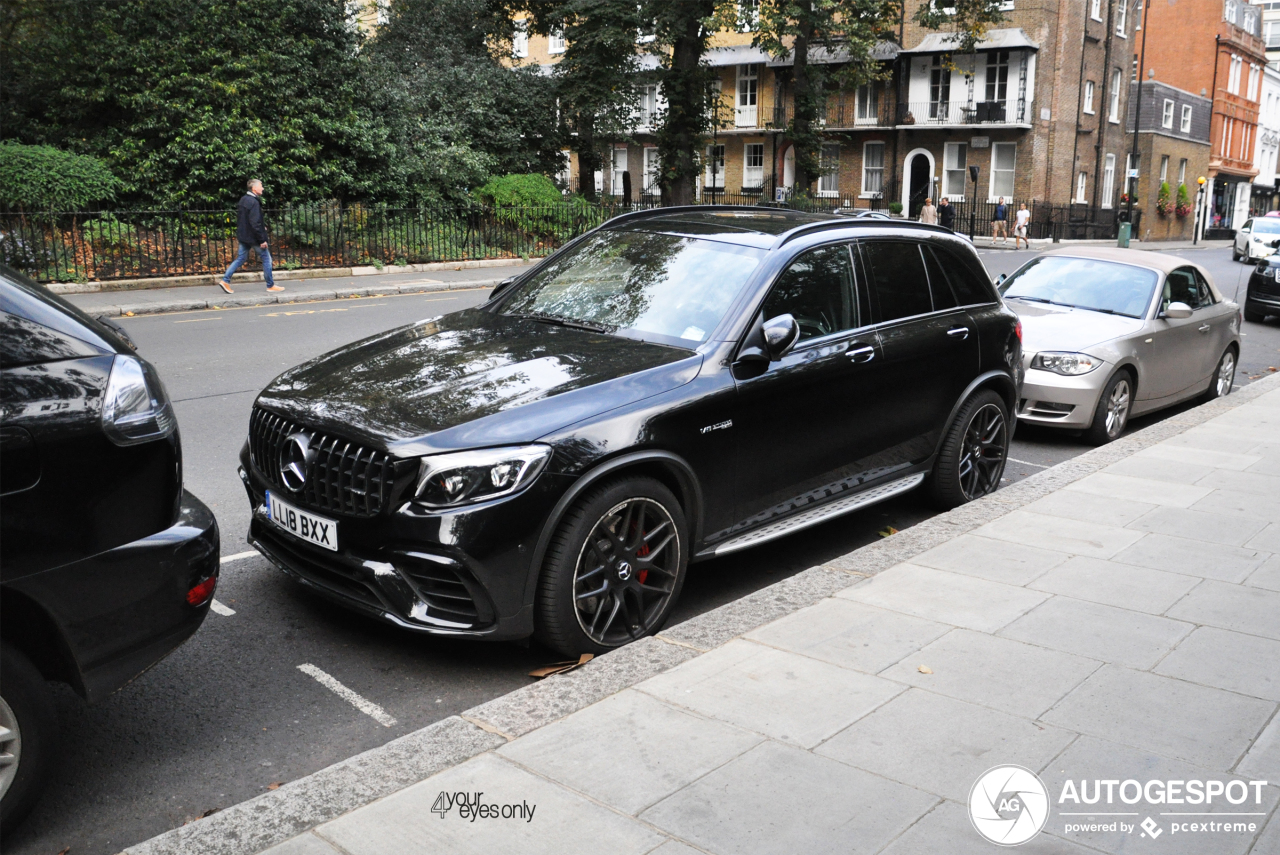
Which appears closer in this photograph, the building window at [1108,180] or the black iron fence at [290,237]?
the black iron fence at [290,237]

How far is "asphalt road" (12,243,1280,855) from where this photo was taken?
3.40m

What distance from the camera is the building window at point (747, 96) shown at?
50.5m

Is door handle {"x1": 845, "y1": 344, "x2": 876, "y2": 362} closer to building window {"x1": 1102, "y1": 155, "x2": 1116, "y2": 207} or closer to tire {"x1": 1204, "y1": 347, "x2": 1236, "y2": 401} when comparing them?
tire {"x1": 1204, "y1": 347, "x2": 1236, "y2": 401}

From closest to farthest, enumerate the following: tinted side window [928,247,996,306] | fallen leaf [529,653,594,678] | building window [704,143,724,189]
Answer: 1. fallen leaf [529,653,594,678]
2. tinted side window [928,247,996,306]
3. building window [704,143,724,189]

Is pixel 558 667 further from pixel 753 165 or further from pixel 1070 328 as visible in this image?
pixel 753 165

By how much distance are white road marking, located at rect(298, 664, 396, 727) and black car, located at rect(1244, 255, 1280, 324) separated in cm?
1899

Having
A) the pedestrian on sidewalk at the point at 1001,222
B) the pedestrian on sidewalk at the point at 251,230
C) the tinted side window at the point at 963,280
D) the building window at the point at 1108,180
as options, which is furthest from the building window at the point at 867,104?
the tinted side window at the point at 963,280

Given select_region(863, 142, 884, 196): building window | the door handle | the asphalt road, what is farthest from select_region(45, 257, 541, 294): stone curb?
select_region(863, 142, 884, 196): building window

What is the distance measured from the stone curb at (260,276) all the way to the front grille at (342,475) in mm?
12480

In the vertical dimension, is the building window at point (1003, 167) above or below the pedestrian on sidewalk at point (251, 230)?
above

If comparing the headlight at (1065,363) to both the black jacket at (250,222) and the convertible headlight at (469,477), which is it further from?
the black jacket at (250,222)

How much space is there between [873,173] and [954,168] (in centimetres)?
379

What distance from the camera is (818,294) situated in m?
5.61

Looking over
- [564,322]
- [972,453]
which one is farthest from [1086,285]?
[564,322]
